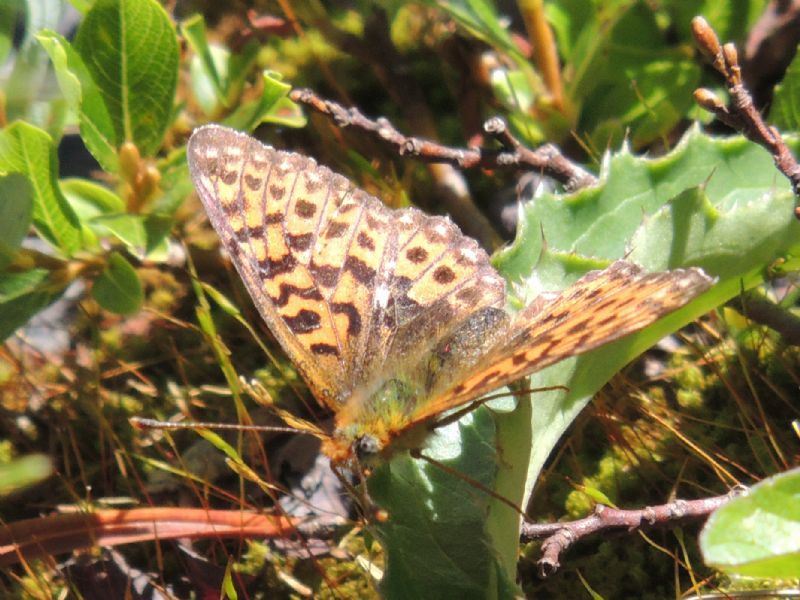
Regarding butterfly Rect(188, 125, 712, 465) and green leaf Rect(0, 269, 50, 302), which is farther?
green leaf Rect(0, 269, 50, 302)

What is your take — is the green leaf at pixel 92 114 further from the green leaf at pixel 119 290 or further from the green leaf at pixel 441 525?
the green leaf at pixel 441 525

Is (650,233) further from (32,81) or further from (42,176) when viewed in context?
(32,81)

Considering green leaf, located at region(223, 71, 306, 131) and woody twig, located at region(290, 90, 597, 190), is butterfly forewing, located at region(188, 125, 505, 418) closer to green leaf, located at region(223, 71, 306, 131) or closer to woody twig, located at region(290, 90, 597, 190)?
green leaf, located at region(223, 71, 306, 131)

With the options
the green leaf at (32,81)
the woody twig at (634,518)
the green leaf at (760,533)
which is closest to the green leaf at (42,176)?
the green leaf at (32,81)

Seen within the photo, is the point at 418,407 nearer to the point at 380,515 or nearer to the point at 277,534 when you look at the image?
the point at 380,515

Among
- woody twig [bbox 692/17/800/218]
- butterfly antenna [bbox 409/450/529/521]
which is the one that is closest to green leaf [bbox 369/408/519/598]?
butterfly antenna [bbox 409/450/529/521]

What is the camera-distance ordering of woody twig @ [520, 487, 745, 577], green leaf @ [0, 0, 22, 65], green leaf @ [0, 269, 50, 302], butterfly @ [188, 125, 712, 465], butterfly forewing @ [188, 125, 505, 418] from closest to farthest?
1. woody twig @ [520, 487, 745, 577]
2. butterfly @ [188, 125, 712, 465]
3. butterfly forewing @ [188, 125, 505, 418]
4. green leaf @ [0, 269, 50, 302]
5. green leaf @ [0, 0, 22, 65]
